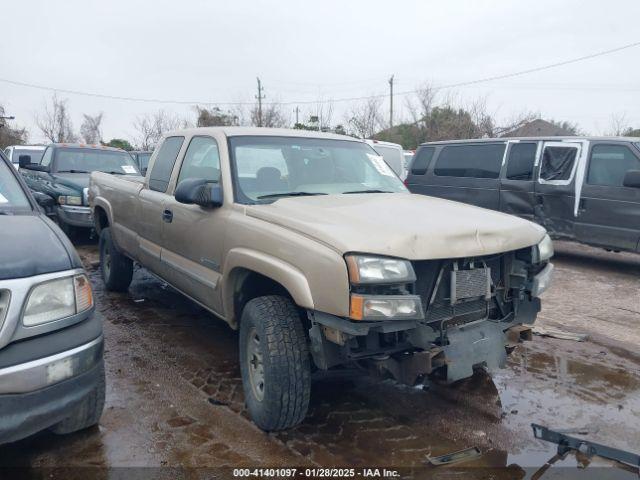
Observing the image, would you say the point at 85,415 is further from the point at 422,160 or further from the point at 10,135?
the point at 10,135

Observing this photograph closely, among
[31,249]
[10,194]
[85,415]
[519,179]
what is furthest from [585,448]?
[519,179]

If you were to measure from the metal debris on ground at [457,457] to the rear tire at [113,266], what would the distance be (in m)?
4.33

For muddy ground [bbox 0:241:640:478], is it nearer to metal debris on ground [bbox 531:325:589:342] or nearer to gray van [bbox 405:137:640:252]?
metal debris on ground [bbox 531:325:589:342]

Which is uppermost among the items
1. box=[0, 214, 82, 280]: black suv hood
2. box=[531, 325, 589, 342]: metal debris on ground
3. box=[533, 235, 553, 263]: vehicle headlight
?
box=[0, 214, 82, 280]: black suv hood

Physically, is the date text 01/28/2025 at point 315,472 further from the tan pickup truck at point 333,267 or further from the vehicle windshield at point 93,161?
the vehicle windshield at point 93,161

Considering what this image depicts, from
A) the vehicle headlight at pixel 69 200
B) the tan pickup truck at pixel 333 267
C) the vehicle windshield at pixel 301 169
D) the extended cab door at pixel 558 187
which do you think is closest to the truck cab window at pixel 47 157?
the vehicle headlight at pixel 69 200

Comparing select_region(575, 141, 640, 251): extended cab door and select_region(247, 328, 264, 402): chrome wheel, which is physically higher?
select_region(575, 141, 640, 251): extended cab door

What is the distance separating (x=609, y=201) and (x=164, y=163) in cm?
633

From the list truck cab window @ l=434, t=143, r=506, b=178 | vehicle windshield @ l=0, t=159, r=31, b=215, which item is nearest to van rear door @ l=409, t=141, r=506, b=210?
truck cab window @ l=434, t=143, r=506, b=178

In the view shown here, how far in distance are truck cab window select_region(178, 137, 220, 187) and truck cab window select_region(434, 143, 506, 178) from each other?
6200mm

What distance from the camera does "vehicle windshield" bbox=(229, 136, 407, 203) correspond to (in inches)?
152

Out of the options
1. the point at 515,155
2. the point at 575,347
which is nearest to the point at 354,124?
the point at 515,155

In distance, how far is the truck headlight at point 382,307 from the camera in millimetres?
2662

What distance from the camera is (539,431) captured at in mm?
3207
